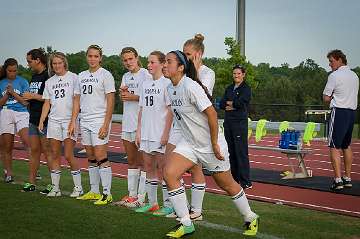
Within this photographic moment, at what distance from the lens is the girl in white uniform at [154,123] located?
7.95 m

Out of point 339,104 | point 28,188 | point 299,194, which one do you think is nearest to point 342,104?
point 339,104

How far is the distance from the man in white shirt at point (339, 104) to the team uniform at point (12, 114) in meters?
5.31

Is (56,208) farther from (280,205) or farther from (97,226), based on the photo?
(280,205)

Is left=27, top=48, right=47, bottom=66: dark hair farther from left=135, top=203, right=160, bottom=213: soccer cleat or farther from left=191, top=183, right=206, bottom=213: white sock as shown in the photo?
left=191, top=183, right=206, bottom=213: white sock

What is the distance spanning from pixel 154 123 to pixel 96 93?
3.93 feet

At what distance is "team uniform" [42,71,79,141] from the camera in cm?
921

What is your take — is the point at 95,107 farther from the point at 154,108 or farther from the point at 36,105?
the point at 36,105

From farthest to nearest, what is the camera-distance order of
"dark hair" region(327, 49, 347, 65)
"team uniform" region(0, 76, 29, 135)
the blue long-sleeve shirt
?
1. "team uniform" region(0, 76, 29, 135)
2. the blue long-sleeve shirt
3. "dark hair" region(327, 49, 347, 65)

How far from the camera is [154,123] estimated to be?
8.01 metres

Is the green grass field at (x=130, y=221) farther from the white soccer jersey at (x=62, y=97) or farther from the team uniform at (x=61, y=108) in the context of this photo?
the white soccer jersey at (x=62, y=97)

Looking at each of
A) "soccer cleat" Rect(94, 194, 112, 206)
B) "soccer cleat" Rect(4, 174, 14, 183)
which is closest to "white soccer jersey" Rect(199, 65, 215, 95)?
"soccer cleat" Rect(94, 194, 112, 206)

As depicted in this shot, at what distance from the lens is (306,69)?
71.3 meters

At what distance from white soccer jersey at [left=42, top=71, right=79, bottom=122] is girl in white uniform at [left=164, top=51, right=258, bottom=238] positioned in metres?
2.97

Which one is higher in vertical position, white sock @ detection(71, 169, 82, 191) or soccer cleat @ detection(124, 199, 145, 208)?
white sock @ detection(71, 169, 82, 191)
